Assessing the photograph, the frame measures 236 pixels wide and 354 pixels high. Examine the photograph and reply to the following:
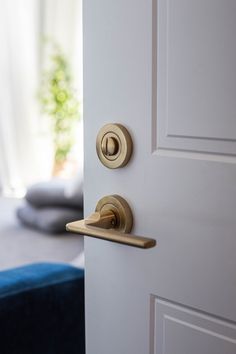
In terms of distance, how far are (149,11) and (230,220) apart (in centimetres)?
25

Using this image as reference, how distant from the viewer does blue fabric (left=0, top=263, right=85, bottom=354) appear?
1296 millimetres

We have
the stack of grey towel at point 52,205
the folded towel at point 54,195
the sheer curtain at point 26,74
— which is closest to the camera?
the stack of grey towel at point 52,205

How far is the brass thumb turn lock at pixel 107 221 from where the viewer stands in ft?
2.41

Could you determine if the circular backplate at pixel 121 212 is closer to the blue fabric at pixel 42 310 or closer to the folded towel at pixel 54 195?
the blue fabric at pixel 42 310

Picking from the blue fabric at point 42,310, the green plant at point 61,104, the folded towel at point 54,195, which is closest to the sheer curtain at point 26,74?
the green plant at point 61,104

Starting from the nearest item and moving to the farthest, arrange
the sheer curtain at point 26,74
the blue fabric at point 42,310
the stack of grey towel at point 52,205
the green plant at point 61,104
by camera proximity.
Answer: the blue fabric at point 42,310
the stack of grey towel at point 52,205
the green plant at point 61,104
the sheer curtain at point 26,74

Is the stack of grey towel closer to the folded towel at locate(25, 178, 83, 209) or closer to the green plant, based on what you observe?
the folded towel at locate(25, 178, 83, 209)

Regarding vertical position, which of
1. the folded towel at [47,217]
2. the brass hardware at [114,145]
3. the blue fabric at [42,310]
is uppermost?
the brass hardware at [114,145]

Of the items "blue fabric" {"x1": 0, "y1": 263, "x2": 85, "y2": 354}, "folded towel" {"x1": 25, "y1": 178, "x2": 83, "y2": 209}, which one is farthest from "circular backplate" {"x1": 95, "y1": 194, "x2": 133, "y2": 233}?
"folded towel" {"x1": 25, "y1": 178, "x2": 83, "y2": 209}

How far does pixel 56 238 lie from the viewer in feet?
8.87

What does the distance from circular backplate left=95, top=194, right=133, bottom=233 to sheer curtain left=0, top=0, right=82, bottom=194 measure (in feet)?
11.6

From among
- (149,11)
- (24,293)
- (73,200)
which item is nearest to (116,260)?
(149,11)

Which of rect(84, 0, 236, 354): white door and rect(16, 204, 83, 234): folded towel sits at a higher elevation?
rect(84, 0, 236, 354): white door

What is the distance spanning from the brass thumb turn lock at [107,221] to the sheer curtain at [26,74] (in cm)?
354
